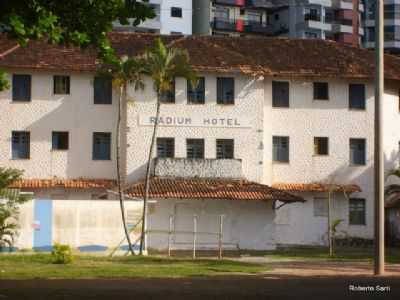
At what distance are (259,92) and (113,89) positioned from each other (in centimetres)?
803

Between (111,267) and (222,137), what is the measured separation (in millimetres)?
21158

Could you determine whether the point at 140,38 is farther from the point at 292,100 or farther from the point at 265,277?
the point at 265,277

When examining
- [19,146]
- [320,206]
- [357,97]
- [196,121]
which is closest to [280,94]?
[357,97]

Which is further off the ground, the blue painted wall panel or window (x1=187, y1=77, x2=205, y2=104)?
window (x1=187, y1=77, x2=205, y2=104)

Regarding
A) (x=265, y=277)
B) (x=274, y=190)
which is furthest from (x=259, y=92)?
(x=265, y=277)

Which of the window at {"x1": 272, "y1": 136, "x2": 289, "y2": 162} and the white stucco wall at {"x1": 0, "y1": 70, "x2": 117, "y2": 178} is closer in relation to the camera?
the white stucco wall at {"x1": 0, "y1": 70, "x2": 117, "y2": 178}

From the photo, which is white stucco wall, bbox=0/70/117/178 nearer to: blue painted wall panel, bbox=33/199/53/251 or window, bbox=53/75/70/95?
window, bbox=53/75/70/95

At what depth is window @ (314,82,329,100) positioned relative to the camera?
1849 inches

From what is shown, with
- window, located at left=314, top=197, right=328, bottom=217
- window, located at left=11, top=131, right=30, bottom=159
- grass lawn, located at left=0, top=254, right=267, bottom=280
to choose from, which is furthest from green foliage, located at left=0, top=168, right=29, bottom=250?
window, located at left=314, top=197, right=328, bottom=217

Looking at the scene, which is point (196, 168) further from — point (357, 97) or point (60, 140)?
point (357, 97)

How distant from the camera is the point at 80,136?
146ft

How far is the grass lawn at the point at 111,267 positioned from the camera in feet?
72.3

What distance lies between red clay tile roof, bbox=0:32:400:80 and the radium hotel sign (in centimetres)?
267

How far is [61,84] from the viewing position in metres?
44.8
